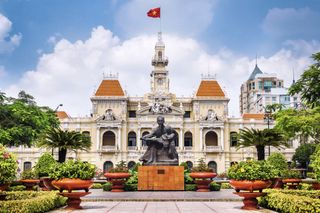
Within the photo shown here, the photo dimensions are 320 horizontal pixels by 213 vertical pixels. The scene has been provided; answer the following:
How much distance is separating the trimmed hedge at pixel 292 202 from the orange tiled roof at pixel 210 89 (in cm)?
5193

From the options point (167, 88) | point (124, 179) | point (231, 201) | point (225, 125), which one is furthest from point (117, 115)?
point (231, 201)

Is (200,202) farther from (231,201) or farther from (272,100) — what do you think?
(272,100)

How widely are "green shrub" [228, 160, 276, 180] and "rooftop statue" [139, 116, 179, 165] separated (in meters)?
9.54

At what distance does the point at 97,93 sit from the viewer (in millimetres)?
66250

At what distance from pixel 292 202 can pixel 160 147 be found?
521 inches

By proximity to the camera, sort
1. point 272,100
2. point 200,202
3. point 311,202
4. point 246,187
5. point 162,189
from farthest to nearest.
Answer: point 272,100 < point 162,189 < point 200,202 < point 246,187 < point 311,202

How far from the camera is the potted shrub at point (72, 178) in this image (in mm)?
14812

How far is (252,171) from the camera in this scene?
14.8 meters

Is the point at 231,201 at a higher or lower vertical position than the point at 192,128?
lower

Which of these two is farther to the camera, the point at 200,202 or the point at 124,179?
the point at 124,179

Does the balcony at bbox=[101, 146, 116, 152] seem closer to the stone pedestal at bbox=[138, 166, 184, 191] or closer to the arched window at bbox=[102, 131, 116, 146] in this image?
the arched window at bbox=[102, 131, 116, 146]

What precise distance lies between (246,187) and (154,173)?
9717 millimetres

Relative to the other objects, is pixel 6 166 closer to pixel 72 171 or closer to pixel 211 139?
pixel 72 171

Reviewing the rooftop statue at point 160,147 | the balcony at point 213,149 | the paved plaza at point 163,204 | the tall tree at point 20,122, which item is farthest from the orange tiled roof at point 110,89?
the paved plaza at point 163,204
